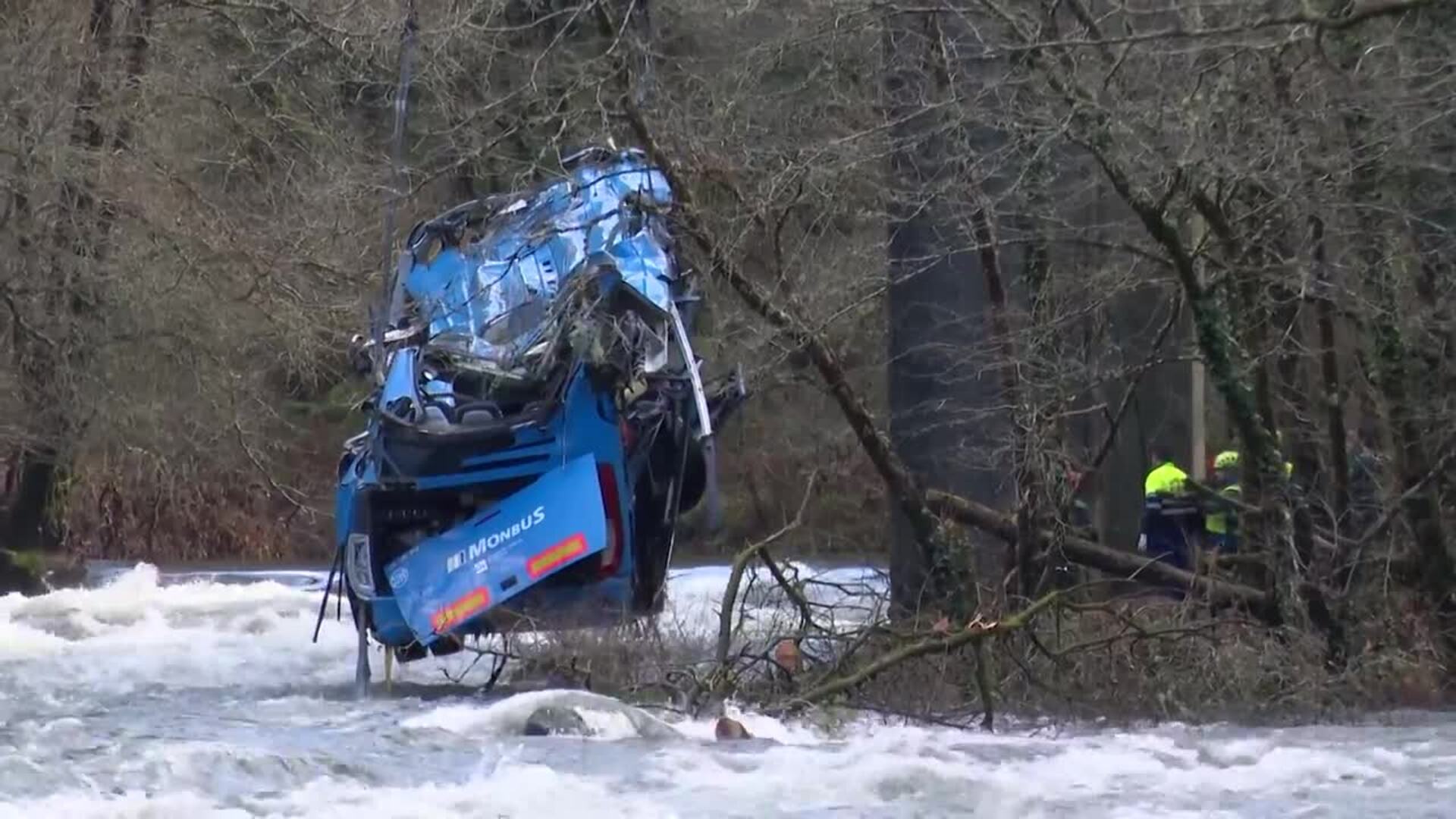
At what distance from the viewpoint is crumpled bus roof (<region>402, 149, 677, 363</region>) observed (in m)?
12.8

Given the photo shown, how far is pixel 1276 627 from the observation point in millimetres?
12203

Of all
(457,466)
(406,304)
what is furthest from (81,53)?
(457,466)

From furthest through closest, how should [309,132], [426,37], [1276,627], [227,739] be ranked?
[309,132]
[426,37]
[1276,627]
[227,739]

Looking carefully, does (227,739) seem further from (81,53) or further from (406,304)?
(81,53)

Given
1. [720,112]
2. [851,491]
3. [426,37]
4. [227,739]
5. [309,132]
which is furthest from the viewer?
[309,132]

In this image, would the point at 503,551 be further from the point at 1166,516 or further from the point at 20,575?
the point at 20,575

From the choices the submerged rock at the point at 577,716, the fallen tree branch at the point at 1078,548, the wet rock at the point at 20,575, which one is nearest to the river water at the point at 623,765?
the submerged rock at the point at 577,716

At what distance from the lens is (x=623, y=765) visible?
10.4 meters

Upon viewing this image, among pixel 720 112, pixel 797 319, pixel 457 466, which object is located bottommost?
pixel 457 466

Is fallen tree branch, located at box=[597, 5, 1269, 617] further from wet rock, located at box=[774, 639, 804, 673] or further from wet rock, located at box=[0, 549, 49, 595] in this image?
wet rock, located at box=[0, 549, 49, 595]

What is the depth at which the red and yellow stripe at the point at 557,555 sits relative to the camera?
1212cm

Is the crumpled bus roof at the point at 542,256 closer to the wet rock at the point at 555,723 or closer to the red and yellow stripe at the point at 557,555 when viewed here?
the red and yellow stripe at the point at 557,555

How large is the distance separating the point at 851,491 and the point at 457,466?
6.95 m

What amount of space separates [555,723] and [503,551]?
48.8 inches
